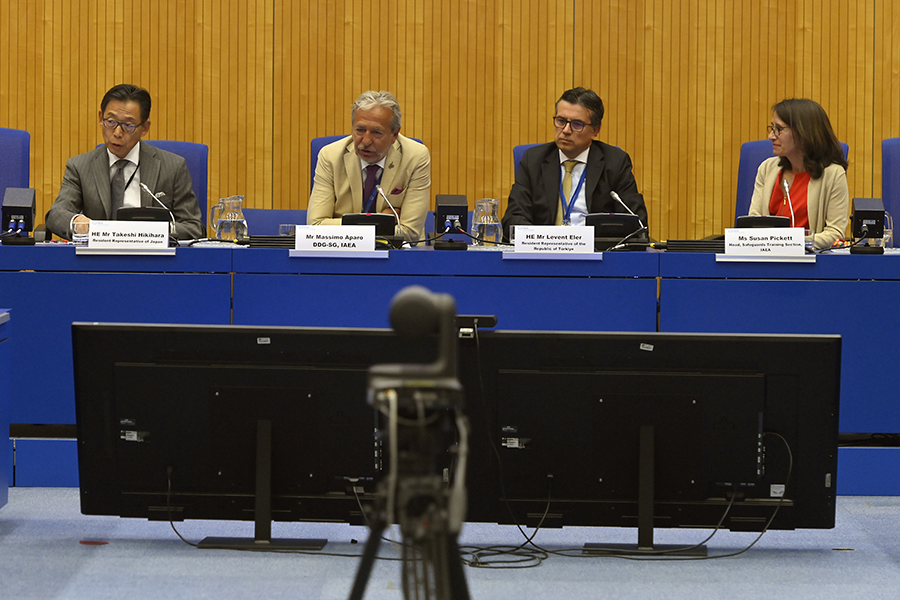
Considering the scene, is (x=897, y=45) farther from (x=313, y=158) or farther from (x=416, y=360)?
(x=416, y=360)

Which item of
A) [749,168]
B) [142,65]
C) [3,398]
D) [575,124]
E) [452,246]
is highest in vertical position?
[142,65]

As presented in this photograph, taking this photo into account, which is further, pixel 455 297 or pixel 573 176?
pixel 573 176

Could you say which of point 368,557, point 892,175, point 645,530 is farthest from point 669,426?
point 892,175

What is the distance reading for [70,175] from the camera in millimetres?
3662

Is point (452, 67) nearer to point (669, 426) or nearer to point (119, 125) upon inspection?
point (119, 125)

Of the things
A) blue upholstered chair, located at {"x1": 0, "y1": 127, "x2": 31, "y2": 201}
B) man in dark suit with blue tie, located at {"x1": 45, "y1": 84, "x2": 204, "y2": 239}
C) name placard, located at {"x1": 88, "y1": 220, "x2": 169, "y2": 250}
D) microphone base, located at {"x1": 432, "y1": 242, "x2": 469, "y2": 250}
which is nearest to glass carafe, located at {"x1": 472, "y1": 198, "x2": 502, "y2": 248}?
microphone base, located at {"x1": 432, "y1": 242, "x2": 469, "y2": 250}

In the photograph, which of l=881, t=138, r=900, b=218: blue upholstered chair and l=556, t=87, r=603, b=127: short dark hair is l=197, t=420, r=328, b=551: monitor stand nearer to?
l=556, t=87, r=603, b=127: short dark hair

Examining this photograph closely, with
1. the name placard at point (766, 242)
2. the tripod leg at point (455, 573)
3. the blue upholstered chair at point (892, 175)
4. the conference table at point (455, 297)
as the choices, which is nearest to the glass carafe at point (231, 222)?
the conference table at point (455, 297)

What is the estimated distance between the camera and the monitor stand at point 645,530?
195 cm

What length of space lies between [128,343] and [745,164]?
9.01ft

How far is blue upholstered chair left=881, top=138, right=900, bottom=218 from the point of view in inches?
144

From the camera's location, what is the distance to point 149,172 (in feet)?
12.1

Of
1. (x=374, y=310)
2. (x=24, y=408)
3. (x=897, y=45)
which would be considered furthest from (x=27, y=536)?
(x=897, y=45)

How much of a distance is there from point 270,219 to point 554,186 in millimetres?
1178
